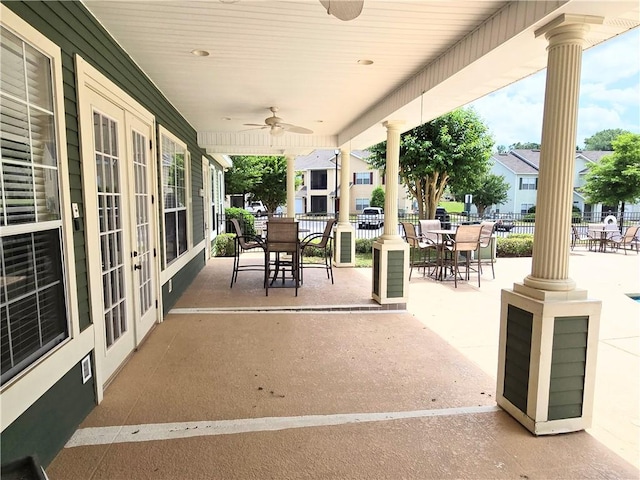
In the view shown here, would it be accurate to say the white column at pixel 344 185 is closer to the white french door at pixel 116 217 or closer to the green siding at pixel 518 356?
the white french door at pixel 116 217

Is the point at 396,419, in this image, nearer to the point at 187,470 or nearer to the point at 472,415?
the point at 472,415

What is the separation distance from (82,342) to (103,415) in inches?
19.5

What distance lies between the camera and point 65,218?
2064mm

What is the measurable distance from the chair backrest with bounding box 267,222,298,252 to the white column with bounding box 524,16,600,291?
3561 millimetres

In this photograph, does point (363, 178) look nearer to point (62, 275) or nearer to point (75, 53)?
point (75, 53)

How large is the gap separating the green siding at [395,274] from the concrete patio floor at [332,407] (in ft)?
1.24

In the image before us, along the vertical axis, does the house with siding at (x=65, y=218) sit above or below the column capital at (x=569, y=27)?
below

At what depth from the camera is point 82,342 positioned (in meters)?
2.24

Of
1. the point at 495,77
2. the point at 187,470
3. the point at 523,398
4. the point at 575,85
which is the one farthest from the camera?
the point at 495,77

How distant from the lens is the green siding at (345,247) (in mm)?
7980

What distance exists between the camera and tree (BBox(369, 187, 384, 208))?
84.9ft

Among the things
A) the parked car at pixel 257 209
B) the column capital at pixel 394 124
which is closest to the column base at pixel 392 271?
the column capital at pixel 394 124

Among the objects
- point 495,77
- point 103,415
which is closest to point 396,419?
point 103,415

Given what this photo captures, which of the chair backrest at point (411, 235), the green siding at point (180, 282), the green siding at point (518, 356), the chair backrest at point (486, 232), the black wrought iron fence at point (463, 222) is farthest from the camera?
the black wrought iron fence at point (463, 222)
